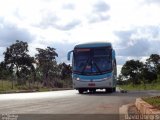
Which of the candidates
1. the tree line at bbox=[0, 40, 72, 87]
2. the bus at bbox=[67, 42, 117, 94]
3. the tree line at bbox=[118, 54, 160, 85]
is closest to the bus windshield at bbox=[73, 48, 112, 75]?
the bus at bbox=[67, 42, 117, 94]

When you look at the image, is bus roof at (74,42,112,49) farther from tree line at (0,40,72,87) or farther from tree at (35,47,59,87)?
tree at (35,47,59,87)

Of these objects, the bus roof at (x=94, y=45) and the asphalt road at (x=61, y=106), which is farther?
the bus roof at (x=94, y=45)

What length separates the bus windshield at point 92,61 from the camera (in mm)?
32500

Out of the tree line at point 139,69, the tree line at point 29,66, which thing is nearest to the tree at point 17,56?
the tree line at point 29,66

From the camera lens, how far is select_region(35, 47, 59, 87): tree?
309 ft

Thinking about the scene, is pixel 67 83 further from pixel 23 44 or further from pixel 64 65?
pixel 23 44

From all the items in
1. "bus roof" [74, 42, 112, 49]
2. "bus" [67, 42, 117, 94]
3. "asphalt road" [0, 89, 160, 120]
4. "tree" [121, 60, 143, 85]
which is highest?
"tree" [121, 60, 143, 85]

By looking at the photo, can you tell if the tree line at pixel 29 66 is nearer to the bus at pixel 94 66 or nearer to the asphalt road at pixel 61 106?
the bus at pixel 94 66

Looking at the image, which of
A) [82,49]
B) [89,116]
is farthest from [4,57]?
[89,116]

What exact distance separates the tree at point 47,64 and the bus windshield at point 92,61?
59.5 metres

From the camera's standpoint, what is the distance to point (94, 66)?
32.6 meters

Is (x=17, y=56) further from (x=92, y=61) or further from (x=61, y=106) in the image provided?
(x=61, y=106)

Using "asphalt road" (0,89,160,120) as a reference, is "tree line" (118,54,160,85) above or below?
above

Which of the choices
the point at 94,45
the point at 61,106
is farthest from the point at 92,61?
the point at 61,106
